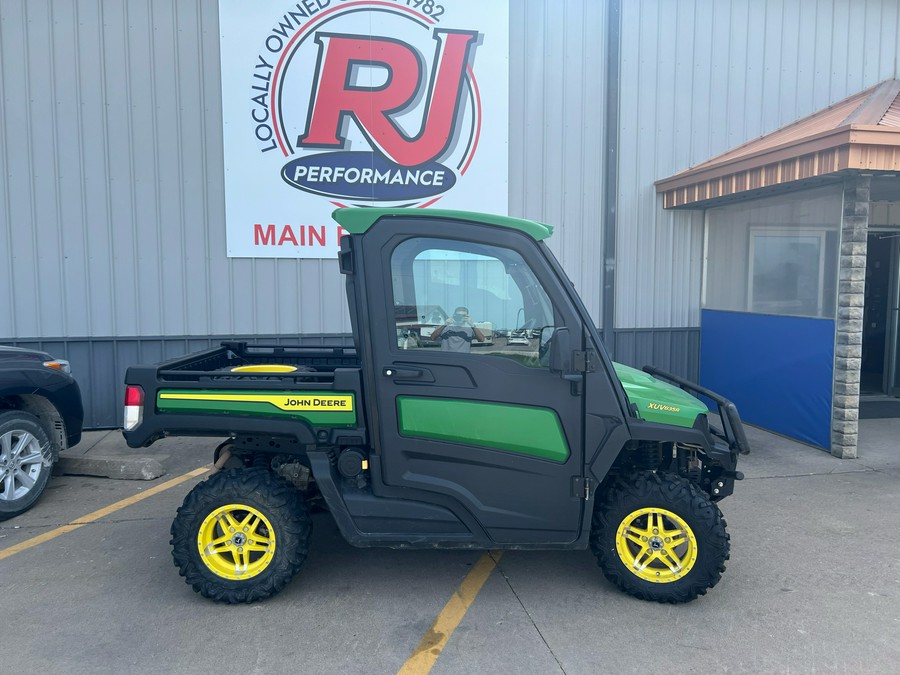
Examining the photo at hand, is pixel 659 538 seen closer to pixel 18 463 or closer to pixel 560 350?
pixel 560 350

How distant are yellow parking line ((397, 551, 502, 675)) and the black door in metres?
0.52

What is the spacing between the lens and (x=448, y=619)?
351 centimetres

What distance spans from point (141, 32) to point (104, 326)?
336 cm

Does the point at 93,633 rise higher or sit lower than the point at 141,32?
lower

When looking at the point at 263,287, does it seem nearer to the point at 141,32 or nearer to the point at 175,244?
the point at 175,244

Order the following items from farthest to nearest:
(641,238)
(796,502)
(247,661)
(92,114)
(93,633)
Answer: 1. (641,238)
2. (92,114)
3. (796,502)
4. (93,633)
5. (247,661)

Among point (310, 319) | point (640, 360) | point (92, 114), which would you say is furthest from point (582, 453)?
point (92, 114)

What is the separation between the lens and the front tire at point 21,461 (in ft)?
16.3

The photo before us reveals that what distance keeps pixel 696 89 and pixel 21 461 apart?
8.62m

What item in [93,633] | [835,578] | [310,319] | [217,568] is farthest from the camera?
[310,319]

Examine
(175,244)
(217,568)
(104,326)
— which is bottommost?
(217,568)

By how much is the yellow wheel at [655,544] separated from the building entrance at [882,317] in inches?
296

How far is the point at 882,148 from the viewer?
18.5 feet

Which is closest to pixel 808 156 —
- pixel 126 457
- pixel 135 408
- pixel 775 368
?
pixel 775 368
